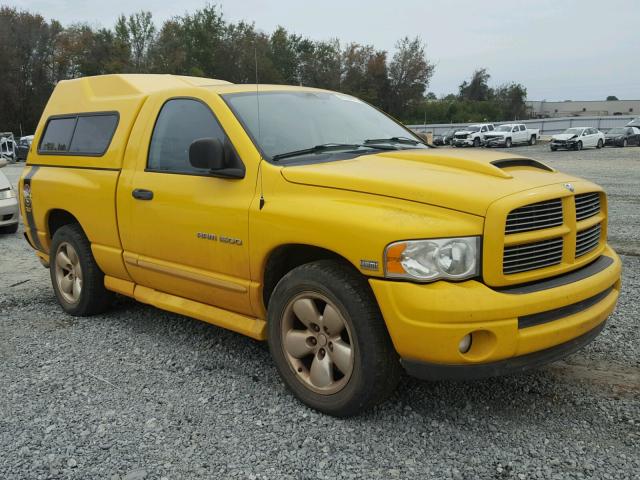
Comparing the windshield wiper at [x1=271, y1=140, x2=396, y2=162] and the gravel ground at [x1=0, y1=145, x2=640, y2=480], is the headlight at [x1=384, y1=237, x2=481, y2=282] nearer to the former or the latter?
the gravel ground at [x1=0, y1=145, x2=640, y2=480]

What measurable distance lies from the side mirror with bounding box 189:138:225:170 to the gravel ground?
4.42 feet

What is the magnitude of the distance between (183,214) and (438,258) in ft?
6.01

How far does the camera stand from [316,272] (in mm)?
3162

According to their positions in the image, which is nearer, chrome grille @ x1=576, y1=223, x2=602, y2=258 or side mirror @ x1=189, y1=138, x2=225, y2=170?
chrome grille @ x1=576, y1=223, x2=602, y2=258

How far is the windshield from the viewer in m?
3.76

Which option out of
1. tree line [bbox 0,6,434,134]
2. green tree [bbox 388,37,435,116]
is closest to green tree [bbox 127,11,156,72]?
tree line [bbox 0,6,434,134]

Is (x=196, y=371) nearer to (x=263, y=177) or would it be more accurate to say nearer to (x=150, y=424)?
(x=150, y=424)

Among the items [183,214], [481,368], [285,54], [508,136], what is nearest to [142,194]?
[183,214]

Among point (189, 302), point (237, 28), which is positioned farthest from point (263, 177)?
point (237, 28)

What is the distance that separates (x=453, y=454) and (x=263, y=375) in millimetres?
1391

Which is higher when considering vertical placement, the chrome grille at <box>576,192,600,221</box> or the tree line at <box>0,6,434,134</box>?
the tree line at <box>0,6,434,134</box>

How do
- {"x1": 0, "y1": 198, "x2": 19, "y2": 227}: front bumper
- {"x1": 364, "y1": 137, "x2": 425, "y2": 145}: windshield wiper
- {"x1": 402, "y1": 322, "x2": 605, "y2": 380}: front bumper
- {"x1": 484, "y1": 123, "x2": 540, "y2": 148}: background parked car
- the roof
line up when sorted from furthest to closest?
{"x1": 484, "y1": 123, "x2": 540, "y2": 148}: background parked car, {"x1": 0, "y1": 198, "x2": 19, "y2": 227}: front bumper, the roof, {"x1": 364, "y1": 137, "x2": 425, "y2": 145}: windshield wiper, {"x1": 402, "y1": 322, "x2": 605, "y2": 380}: front bumper

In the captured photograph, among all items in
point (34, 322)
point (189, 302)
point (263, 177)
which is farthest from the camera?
point (34, 322)

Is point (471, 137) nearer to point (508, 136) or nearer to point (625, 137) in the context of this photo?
point (508, 136)
